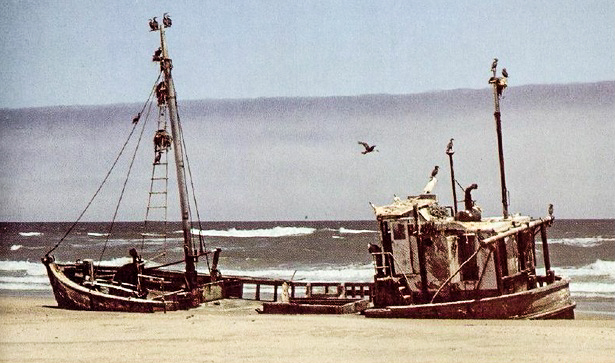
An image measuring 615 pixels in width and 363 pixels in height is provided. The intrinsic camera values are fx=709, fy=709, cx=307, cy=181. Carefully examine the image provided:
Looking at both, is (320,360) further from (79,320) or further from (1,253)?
(1,253)

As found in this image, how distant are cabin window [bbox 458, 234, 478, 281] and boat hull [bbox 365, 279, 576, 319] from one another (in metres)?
0.89

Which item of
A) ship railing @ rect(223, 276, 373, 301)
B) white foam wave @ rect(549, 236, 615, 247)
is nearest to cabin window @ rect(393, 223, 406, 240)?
ship railing @ rect(223, 276, 373, 301)

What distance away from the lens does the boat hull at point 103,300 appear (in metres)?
24.1

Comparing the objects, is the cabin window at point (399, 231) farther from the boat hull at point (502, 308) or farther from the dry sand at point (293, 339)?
the dry sand at point (293, 339)

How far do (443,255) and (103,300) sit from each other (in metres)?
12.0

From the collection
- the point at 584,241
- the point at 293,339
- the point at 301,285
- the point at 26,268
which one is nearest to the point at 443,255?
the point at 293,339

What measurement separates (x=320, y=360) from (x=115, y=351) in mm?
4800

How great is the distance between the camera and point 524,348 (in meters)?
15.5

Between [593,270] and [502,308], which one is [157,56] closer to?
[502,308]

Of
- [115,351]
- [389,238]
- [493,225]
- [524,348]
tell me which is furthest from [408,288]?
[115,351]

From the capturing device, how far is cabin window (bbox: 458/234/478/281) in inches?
807

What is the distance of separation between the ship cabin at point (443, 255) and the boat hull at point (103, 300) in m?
7.03

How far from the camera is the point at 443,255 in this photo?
68.2ft

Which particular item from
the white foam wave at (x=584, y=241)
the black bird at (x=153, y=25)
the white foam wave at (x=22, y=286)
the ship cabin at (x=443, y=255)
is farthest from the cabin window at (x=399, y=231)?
the white foam wave at (x=584, y=241)
